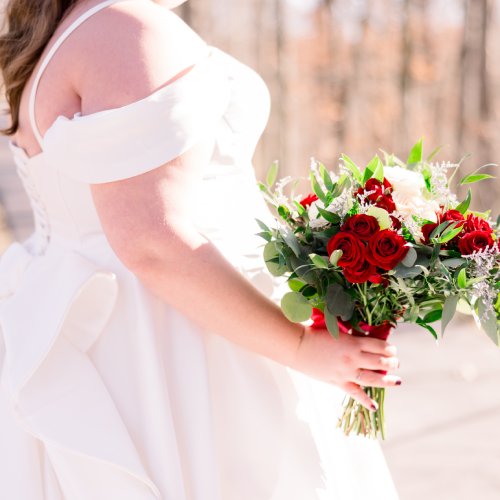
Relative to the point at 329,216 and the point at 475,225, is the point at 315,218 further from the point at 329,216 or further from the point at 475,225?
the point at 475,225

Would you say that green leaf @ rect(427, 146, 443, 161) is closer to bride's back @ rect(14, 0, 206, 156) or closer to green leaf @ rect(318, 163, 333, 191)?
green leaf @ rect(318, 163, 333, 191)

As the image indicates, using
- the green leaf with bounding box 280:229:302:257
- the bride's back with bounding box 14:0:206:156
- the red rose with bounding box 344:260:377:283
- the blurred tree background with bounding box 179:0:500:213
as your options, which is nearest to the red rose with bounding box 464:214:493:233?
the red rose with bounding box 344:260:377:283

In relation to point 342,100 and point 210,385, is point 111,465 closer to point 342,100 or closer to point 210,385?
point 210,385

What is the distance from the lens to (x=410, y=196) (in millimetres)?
1467

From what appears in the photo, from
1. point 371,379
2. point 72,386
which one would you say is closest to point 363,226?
point 371,379

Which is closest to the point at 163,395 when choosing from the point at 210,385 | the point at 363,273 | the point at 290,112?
the point at 210,385

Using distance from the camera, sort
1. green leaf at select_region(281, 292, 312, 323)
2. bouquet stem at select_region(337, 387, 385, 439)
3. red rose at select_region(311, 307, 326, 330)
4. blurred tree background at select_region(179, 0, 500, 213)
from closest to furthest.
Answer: green leaf at select_region(281, 292, 312, 323)
red rose at select_region(311, 307, 326, 330)
bouquet stem at select_region(337, 387, 385, 439)
blurred tree background at select_region(179, 0, 500, 213)

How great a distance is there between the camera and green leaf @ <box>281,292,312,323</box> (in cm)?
139

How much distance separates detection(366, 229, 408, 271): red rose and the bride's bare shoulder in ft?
1.53

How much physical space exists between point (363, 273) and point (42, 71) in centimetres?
72

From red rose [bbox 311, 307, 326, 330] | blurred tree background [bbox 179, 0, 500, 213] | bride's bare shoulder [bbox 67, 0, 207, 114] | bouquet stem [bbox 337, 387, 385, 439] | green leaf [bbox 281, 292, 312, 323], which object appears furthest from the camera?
blurred tree background [bbox 179, 0, 500, 213]

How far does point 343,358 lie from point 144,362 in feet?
1.25

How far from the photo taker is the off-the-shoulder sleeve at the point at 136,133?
1294 millimetres

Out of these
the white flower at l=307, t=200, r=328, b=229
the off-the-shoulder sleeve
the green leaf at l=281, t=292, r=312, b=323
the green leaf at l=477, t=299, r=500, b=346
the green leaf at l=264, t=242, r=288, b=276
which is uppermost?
the off-the-shoulder sleeve
